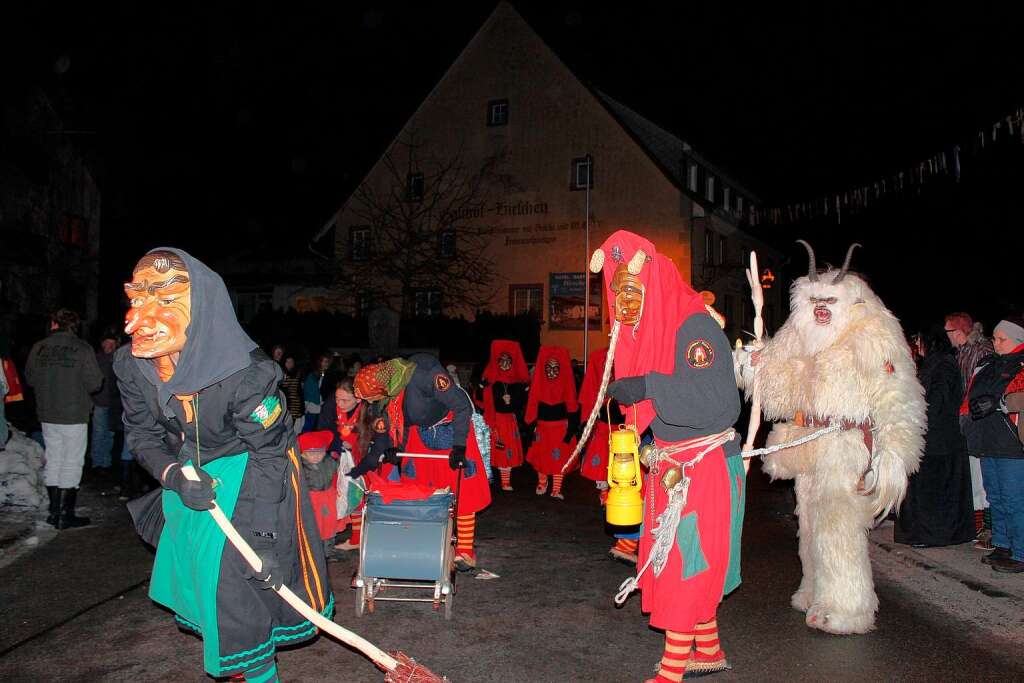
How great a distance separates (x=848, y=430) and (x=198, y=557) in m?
4.15

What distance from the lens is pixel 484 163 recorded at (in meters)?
27.4

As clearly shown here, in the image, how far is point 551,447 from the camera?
422 inches

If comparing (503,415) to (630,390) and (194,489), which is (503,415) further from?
(194,489)

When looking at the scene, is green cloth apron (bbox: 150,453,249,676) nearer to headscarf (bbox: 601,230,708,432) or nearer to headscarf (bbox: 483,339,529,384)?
headscarf (bbox: 601,230,708,432)

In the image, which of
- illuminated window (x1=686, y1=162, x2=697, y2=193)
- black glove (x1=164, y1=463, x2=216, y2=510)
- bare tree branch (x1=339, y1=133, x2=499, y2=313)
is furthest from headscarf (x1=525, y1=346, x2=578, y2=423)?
illuminated window (x1=686, y1=162, x2=697, y2=193)

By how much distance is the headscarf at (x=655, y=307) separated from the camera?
13.8 ft

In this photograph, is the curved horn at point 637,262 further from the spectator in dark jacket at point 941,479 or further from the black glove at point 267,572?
the spectator in dark jacket at point 941,479

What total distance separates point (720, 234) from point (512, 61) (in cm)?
972

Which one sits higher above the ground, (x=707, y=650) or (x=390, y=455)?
(x=390, y=455)

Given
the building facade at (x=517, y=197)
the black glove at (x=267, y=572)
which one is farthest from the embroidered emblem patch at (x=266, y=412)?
the building facade at (x=517, y=197)

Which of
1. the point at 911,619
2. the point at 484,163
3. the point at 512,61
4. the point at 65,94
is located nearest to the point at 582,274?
the point at 484,163

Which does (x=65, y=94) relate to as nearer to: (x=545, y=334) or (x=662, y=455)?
(x=545, y=334)

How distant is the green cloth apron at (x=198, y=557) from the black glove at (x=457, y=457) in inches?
108

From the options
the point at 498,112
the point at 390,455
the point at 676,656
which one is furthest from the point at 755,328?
the point at 498,112
